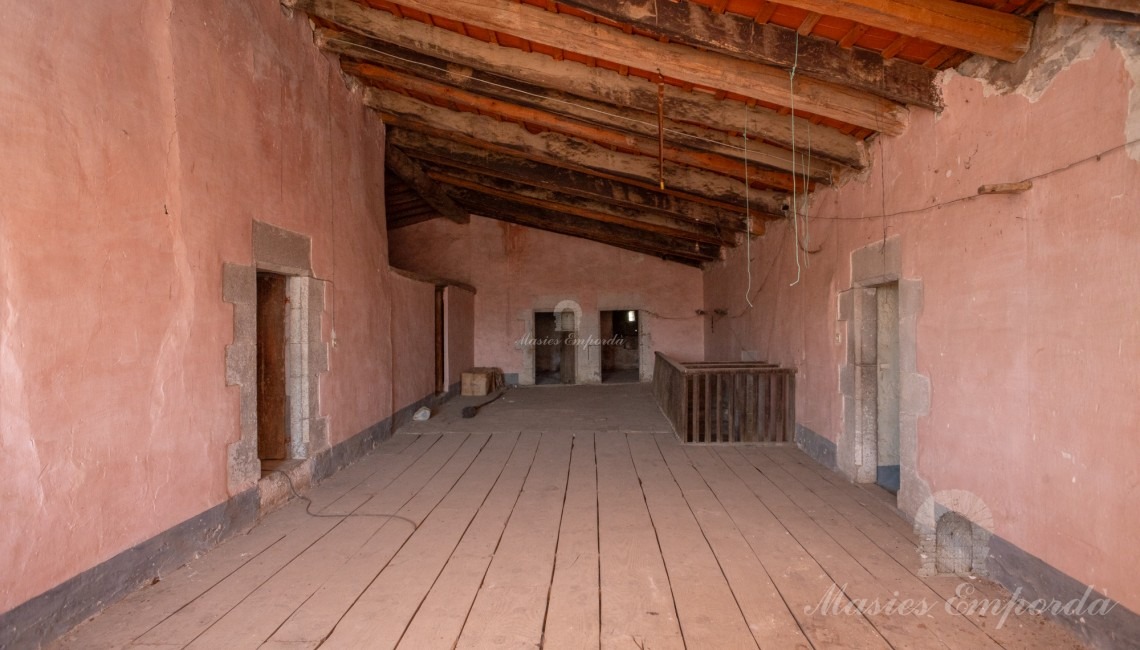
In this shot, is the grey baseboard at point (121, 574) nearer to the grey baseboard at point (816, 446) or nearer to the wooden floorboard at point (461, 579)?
the wooden floorboard at point (461, 579)

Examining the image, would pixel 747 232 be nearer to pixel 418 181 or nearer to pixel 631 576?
pixel 418 181

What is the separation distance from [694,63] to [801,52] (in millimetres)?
592

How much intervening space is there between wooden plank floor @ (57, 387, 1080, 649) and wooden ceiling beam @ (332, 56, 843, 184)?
2384 millimetres

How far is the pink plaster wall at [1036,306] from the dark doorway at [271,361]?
4.12 meters

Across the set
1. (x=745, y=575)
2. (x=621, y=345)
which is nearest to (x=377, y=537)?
(x=745, y=575)

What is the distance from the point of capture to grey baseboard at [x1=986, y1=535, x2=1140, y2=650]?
6.22ft

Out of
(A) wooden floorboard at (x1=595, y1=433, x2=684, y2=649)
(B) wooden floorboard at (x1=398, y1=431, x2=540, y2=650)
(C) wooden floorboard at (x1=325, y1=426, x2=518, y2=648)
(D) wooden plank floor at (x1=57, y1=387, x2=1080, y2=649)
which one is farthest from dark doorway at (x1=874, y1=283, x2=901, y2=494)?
(C) wooden floorboard at (x1=325, y1=426, x2=518, y2=648)

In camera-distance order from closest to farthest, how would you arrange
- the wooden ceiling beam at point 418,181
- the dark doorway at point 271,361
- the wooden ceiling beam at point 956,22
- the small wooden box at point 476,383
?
the wooden ceiling beam at point 956,22
the dark doorway at point 271,361
the wooden ceiling beam at point 418,181
the small wooden box at point 476,383

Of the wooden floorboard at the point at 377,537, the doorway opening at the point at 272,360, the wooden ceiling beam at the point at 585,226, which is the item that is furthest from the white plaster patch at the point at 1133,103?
the wooden ceiling beam at the point at 585,226

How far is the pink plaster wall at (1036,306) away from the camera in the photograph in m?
1.92

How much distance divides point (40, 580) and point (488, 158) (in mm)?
5215

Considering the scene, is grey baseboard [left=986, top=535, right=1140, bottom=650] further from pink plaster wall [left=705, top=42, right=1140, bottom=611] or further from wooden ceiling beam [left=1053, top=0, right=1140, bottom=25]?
wooden ceiling beam [left=1053, top=0, right=1140, bottom=25]

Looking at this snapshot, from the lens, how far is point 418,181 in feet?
24.9

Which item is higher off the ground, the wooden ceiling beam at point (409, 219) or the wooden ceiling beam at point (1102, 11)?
the wooden ceiling beam at point (409, 219)
